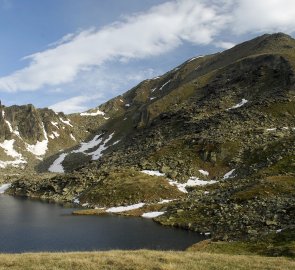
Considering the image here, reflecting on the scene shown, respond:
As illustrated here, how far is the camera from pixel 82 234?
66.6 m

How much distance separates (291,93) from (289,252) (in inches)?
4653

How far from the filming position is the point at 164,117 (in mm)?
174875

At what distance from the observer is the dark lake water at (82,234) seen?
57.8 m

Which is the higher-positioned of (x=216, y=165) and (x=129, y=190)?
(x=216, y=165)

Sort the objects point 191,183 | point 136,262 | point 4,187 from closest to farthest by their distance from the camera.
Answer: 1. point 136,262
2. point 191,183
3. point 4,187

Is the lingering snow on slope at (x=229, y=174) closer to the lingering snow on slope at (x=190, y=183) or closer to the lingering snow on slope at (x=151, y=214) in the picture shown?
the lingering snow on slope at (x=190, y=183)

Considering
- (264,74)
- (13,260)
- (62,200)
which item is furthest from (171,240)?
(264,74)

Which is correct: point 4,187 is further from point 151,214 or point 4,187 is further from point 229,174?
point 229,174

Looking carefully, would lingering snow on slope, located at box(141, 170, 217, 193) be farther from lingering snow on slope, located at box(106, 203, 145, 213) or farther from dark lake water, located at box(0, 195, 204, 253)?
dark lake water, located at box(0, 195, 204, 253)

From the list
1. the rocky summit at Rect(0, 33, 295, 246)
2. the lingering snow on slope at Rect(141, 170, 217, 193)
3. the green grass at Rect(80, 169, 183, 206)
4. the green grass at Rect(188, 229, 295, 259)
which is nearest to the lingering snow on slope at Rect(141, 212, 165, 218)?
the rocky summit at Rect(0, 33, 295, 246)

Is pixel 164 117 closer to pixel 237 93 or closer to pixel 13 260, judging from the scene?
pixel 237 93

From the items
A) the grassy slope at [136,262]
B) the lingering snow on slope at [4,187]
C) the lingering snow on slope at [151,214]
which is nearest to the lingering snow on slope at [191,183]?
the lingering snow on slope at [151,214]

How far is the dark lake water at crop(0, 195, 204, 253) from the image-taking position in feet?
190

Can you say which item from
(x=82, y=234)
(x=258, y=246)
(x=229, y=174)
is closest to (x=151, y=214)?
(x=82, y=234)
